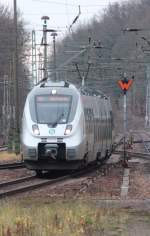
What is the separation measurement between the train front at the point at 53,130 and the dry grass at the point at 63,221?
8.13 metres

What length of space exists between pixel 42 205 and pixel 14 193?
2977 millimetres

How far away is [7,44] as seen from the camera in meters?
68.6

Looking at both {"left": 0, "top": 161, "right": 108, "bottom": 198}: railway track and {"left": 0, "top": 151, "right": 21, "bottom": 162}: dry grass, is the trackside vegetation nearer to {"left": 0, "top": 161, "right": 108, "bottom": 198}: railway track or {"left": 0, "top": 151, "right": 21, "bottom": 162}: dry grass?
{"left": 0, "top": 161, "right": 108, "bottom": 198}: railway track

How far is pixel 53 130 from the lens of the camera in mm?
21156

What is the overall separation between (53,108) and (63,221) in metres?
12.0

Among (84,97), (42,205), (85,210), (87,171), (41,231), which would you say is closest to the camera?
(41,231)

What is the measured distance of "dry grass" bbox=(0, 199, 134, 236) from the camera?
9.09 meters

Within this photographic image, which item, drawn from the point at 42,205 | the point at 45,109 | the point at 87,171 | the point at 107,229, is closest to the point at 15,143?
the point at 87,171

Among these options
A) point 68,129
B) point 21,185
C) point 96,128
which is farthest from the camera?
point 96,128

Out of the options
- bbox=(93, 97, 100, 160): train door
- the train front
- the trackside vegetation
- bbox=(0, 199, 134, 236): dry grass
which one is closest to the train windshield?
the train front

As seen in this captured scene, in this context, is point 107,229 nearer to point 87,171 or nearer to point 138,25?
point 87,171

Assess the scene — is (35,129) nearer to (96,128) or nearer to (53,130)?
(53,130)

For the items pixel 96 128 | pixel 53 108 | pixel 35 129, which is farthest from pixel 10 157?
pixel 35 129

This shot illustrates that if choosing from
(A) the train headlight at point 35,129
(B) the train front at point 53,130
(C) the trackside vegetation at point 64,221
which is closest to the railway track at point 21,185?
(B) the train front at point 53,130
